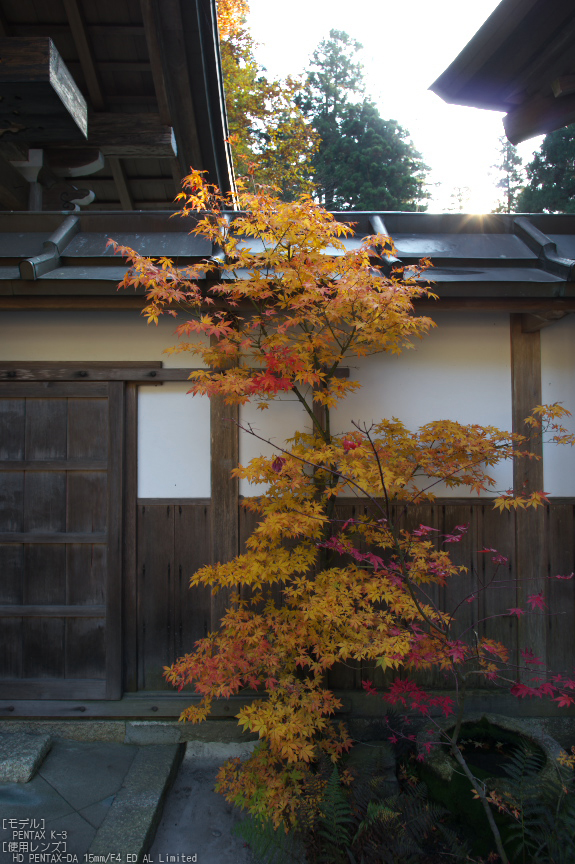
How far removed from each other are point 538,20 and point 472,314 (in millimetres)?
1961

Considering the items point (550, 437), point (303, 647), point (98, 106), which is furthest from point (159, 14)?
point (303, 647)

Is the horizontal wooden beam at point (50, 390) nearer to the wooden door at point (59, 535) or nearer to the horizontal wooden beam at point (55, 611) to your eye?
the wooden door at point (59, 535)

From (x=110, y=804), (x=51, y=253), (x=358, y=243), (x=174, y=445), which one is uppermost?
(x=358, y=243)

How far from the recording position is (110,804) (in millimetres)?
3471

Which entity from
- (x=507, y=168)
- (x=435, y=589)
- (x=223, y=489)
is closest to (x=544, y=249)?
(x=435, y=589)

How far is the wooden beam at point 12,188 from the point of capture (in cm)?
545

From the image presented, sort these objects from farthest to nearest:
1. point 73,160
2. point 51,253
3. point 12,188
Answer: point 12,188
point 73,160
point 51,253

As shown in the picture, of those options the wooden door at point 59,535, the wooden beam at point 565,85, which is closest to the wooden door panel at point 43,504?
the wooden door at point 59,535

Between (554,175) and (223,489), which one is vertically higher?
(554,175)

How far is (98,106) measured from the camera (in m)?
5.35

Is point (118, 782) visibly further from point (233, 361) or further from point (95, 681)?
point (233, 361)

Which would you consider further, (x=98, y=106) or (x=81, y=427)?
(x=98, y=106)

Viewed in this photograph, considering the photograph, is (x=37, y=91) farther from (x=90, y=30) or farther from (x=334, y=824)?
(x=334, y=824)

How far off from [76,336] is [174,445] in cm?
124
